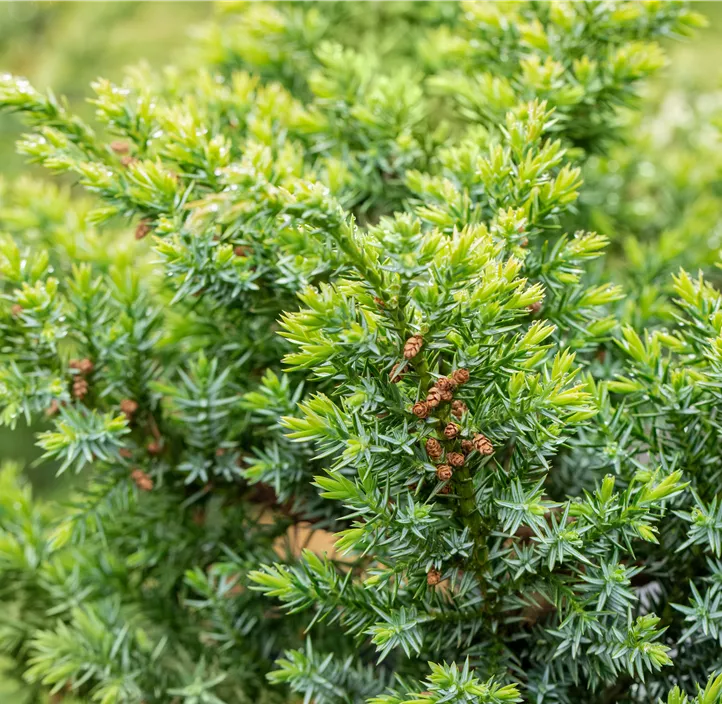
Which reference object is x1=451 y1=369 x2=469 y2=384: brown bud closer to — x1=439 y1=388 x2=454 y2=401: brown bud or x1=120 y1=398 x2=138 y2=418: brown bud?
x1=439 y1=388 x2=454 y2=401: brown bud

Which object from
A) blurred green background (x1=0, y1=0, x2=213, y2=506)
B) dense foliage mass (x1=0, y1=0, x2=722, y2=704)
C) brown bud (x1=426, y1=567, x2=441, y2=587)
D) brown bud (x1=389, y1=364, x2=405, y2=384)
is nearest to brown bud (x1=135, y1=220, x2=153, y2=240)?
dense foliage mass (x1=0, y1=0, x2=722, y2=704)

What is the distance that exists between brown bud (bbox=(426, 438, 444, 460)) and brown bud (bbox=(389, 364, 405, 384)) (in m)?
0.06

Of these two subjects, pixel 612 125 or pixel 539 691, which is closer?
pixel 539 691

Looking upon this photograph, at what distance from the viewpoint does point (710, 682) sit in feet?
2.04

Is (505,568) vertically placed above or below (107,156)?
below

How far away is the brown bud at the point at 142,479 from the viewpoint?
2.83ft

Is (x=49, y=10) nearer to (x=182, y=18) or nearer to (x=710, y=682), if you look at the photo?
(x=182, y=18)

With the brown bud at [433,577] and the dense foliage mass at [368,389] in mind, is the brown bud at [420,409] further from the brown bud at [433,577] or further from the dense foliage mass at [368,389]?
the brown bud at [433,577]

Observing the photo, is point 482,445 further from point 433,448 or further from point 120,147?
point 120,147

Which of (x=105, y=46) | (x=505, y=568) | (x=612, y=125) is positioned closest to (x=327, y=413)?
(x=505, y=568)

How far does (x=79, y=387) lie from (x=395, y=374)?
1.41ft

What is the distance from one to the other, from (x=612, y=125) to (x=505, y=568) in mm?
654

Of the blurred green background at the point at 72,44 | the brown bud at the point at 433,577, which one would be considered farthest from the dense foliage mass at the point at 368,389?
the blurred green background at the point at 72,44

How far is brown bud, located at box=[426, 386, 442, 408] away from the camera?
59cm
